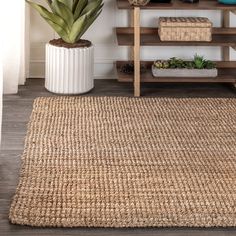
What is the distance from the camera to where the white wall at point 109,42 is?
344 cm

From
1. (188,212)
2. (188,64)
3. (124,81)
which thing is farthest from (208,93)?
(188,212)

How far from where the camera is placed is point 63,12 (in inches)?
121

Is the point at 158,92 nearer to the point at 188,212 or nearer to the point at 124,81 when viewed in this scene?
the point at 124,81

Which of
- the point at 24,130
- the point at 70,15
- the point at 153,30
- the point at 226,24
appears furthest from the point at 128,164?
the point at 226,24

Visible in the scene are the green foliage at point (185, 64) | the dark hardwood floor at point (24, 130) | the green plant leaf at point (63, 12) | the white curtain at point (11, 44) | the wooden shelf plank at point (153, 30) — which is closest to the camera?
the dark hardwood floor at point (24, 130)

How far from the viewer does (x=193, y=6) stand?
308cm

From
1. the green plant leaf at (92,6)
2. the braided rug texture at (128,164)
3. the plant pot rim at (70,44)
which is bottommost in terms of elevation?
the braided rug texture at (128,164)

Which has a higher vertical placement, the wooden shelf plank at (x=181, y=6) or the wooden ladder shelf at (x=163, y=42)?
the wooden shelf plank at (x=181, y=6)

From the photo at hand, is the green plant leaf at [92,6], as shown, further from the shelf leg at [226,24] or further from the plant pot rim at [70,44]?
the shelf leg at [226,24]

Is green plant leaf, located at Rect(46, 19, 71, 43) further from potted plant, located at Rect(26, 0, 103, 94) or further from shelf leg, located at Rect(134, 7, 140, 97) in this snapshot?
shelf leg, located at Rect(134, 7, 140, 97)

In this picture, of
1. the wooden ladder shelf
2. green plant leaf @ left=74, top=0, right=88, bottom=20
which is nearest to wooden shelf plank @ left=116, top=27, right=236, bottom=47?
the wooden ladder shelf

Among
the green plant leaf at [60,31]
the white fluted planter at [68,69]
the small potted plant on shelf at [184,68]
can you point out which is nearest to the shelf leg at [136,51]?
the small potted plant on shelf at [184,68]

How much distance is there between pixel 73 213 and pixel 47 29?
1729mm

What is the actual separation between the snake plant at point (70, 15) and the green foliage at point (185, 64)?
0.42 metres
